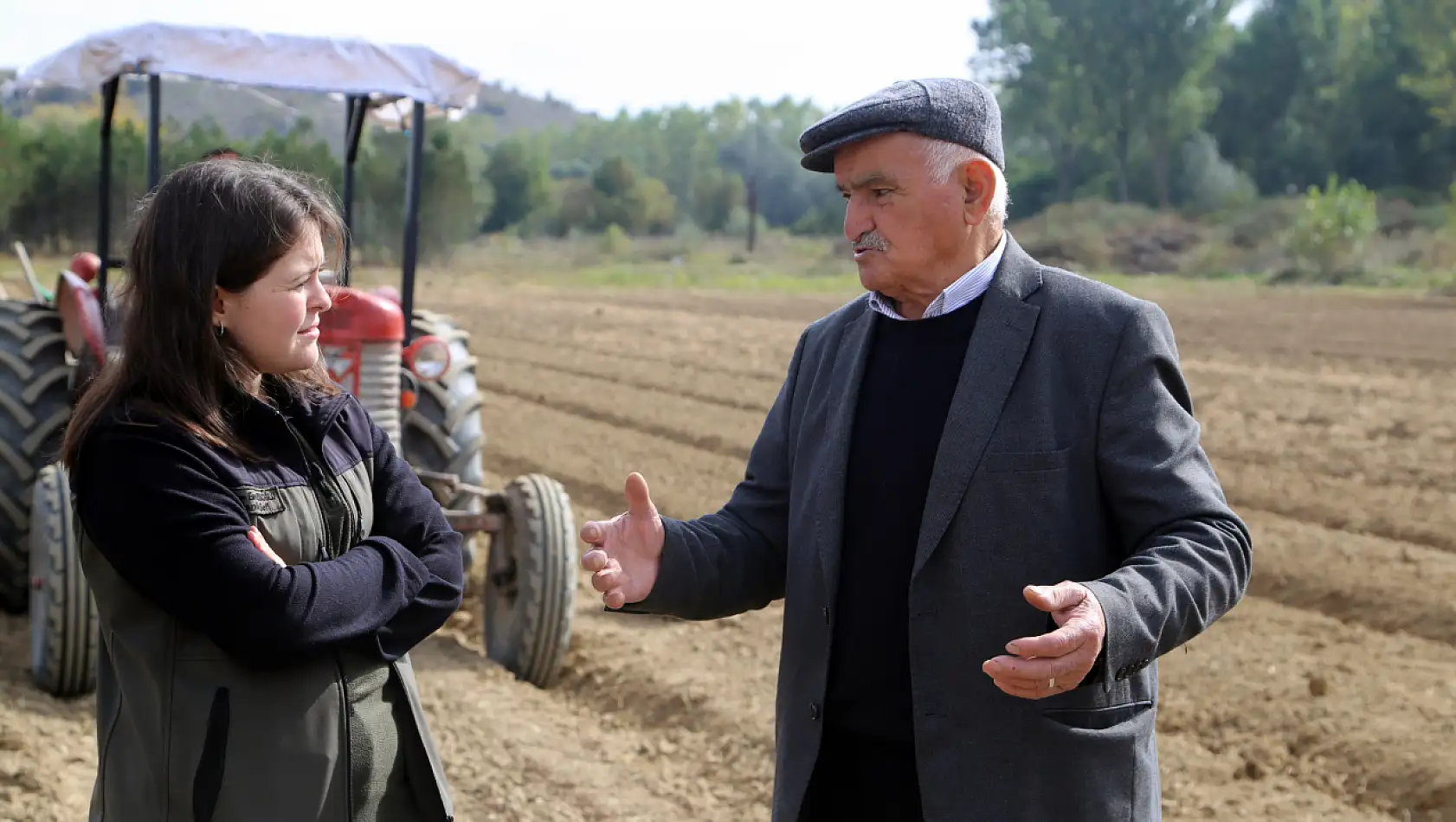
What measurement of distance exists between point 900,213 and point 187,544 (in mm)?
1076

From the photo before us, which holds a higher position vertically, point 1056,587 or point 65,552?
point 1056,587

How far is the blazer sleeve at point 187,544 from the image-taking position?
1.87 meters

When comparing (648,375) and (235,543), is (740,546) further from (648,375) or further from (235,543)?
(648,375)

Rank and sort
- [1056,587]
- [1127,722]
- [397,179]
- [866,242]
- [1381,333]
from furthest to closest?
[397,179] → [1381,333] → [866,242] → [1127,722] → [1056,587]

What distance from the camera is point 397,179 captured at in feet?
114

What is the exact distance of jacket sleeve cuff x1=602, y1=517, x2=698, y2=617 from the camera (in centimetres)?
223

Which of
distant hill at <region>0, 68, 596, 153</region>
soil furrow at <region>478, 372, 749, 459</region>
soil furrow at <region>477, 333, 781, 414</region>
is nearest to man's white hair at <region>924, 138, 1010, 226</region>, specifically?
distant hill at <region>0, 68, 596, 153</region>

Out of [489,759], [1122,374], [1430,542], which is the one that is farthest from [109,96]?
[1430,542]

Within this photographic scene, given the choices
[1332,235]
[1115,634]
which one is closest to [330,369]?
[1115,634]

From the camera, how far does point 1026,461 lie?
1.99 m

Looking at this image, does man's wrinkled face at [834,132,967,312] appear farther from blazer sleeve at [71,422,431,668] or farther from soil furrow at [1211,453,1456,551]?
soil furrow at [1211,453,1456,551]

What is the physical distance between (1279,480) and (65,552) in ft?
22.5

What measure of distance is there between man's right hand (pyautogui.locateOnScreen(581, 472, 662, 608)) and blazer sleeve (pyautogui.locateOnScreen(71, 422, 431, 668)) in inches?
A: 17.1

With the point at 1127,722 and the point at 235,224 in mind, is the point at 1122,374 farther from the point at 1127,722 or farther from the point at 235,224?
the point at 235,224
